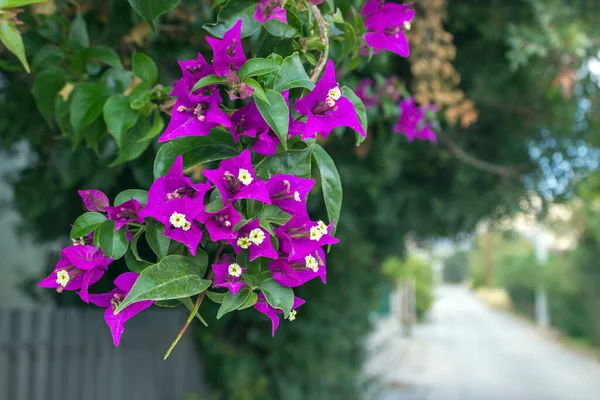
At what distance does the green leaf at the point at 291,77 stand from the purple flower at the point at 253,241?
0.15 metres

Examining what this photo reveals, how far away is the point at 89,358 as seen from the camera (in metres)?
2.83

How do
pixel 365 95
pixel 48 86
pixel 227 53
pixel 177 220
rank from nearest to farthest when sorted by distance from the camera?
1. pixel 177 220
2. pixel 227 53
3. pixel 48 86
4. pixel 365 95

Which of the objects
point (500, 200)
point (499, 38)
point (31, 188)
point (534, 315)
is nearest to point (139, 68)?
point (31, 188)

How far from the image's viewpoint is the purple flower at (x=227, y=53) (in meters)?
0.57

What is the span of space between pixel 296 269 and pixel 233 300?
2.4 inches

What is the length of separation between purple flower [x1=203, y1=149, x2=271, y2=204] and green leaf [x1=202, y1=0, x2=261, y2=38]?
24 centimetres

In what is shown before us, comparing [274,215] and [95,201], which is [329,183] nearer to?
[274,215]

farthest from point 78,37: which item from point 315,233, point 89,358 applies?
point 89,358

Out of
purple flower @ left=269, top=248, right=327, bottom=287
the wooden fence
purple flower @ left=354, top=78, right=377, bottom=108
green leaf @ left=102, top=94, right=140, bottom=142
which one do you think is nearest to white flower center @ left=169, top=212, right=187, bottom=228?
purple flower @ left=269, top=248, right=327, bottom=287

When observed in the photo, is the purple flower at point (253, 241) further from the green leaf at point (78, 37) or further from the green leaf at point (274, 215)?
the green leaf at point (78, 37)

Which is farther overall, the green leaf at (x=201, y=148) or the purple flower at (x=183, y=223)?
the green leaf at (x=201, y=148)

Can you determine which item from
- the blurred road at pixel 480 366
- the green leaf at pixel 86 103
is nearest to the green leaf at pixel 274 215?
the green leaf at pixel 86 103

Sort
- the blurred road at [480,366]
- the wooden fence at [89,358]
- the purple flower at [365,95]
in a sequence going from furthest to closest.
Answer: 1. the blurred road at [480,366]
2. the wooden fence at [89,358]
3. the purple flower at [365,95]

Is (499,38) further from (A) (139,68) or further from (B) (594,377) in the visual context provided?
(B) (594,377)
